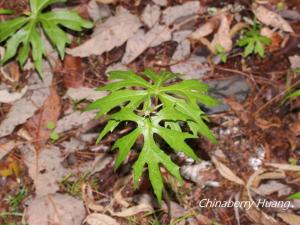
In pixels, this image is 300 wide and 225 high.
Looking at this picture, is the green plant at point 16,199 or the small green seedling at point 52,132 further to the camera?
the small green seedling at point 52,132

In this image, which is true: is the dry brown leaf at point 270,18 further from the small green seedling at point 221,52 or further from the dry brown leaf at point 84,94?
the dry brown leaf at point 84,94

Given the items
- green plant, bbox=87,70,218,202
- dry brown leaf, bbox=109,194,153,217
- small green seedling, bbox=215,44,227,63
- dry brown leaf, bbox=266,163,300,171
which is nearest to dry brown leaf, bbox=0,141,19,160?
dry brown leaf, bbox=109,194,153,217

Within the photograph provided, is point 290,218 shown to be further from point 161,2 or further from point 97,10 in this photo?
point 97,10

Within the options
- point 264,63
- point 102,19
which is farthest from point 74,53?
point 264,63

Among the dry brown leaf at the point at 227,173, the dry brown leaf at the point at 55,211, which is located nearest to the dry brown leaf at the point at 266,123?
the dry brown leaf at the point at 227,173

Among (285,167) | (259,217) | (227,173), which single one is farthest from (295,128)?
(259,217)

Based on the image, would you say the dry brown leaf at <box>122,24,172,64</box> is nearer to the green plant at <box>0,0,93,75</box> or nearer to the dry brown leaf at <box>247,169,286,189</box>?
the green plant at <box>0,0,93,75</box>

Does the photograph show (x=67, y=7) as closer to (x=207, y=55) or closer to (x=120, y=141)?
(x=207, y=55)
